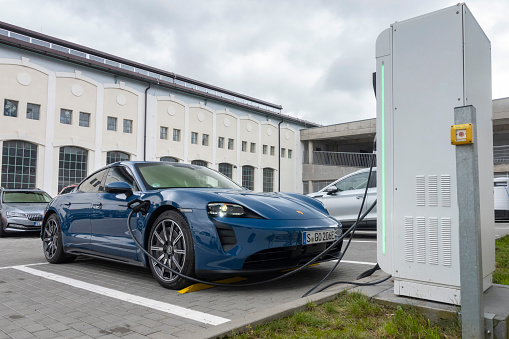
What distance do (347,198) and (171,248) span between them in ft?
20.0

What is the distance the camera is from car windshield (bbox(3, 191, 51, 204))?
1287 centimetres

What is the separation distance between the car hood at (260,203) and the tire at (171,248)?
8.3 inches

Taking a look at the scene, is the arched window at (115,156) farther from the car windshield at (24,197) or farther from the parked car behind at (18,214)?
the parked car behind at (18,214)

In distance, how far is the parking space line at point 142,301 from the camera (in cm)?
313

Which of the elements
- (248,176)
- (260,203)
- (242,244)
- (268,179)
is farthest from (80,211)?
(268,179)

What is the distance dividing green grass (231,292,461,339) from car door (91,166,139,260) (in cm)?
222

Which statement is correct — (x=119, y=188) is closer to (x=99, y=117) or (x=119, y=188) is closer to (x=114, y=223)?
(x=114, y=223)

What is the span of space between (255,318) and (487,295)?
1.79m

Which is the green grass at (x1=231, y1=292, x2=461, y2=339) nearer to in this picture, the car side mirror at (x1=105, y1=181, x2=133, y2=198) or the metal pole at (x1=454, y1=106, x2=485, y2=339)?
the metal pole at (x1=454, y1=106, x2=485, y2=339)

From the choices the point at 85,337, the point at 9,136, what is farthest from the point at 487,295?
the point at 9,136

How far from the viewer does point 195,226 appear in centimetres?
394

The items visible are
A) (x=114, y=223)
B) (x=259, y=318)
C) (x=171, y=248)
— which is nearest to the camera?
(x=259, y=318)

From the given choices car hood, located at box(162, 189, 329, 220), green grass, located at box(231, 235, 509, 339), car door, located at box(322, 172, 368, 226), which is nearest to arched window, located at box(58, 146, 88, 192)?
car door, located at box(322, 172, 368, 226)

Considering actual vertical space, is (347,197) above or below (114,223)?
above
